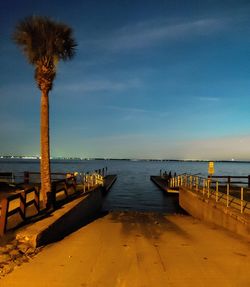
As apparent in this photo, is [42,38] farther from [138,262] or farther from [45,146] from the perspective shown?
[138,262]

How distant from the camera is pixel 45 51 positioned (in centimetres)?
1541

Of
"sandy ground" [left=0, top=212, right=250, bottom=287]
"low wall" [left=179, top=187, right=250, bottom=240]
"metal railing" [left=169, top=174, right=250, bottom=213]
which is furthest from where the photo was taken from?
"metal railing" [left=169, top=174, right=250, bottom=213]

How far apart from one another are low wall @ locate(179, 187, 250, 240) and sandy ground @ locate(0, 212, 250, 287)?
0.49 m

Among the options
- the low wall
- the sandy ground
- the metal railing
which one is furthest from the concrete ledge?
the metal railing

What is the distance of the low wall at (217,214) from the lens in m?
11.3

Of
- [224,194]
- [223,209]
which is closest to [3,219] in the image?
[223,209]

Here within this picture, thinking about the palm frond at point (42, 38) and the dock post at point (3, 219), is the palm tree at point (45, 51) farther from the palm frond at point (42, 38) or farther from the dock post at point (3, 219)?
the dock post at point (3, 219)

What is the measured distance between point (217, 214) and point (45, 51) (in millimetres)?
10510

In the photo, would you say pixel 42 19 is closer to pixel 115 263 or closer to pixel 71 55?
pixel 71 55

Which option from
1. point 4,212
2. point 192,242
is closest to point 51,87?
point 4,212

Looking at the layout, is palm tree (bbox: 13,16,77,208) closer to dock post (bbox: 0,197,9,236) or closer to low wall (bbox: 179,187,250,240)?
dock post (bbox: 0,197,9,236)

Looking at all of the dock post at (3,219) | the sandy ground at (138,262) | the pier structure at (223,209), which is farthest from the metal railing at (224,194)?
the dock post at (3,219)

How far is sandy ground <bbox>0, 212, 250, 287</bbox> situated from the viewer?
6.60 m

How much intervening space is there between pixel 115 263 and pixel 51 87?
1042cm
